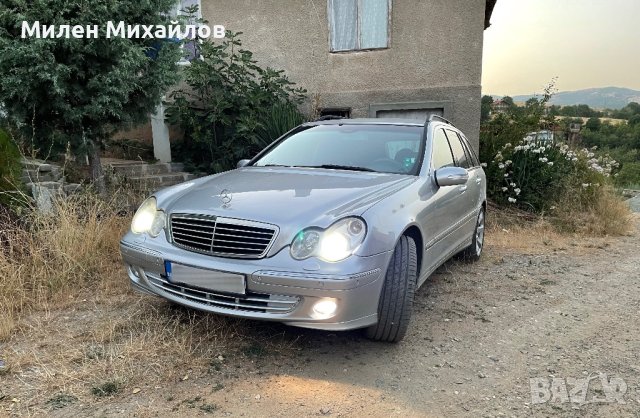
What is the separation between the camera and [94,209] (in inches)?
184

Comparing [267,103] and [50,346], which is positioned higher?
Answer: [267,103]

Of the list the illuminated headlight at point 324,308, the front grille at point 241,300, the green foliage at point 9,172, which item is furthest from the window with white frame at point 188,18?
the illuminated headlight at point 324,308

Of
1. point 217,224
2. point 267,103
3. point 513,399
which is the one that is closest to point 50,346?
point 217,224

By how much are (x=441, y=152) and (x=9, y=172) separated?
425 cm

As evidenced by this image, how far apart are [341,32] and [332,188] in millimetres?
6674

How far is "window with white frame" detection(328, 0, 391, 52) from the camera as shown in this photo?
869 centimetres

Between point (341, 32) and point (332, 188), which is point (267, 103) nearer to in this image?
point (341, 32)

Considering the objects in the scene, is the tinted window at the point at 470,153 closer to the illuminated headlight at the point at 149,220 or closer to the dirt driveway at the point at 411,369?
the dirt driveway at the point at 411,369

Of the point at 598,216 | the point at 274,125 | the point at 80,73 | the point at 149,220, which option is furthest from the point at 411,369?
the point at 598,216

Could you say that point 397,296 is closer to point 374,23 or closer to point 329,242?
point 329,242

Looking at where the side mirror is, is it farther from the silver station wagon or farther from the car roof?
the car roof

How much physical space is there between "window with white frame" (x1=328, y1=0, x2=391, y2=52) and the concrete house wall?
12 cm

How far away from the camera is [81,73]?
5086mm

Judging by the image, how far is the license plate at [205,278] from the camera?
8.52 feet
